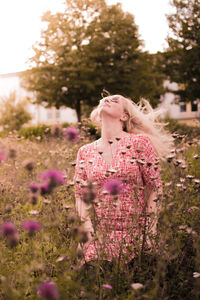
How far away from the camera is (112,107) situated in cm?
307

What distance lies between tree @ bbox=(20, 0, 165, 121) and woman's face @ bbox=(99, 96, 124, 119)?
1451cm

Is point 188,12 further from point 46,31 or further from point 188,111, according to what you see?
point 188,111

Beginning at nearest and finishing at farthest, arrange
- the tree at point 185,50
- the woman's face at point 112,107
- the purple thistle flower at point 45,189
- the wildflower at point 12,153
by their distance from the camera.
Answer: the purple thistle flower at point 45,189 → the wildflower at point 12,153 → the woman's face at point 112,107 → the tree at point 185,50

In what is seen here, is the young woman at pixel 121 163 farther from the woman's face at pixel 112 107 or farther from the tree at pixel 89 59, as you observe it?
the tree at pixel 89 59

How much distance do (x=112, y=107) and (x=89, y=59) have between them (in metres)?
15.5

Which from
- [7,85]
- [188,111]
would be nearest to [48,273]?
[188,111]

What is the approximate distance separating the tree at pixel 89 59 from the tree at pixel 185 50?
1544mm

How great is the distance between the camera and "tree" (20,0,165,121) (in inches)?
704

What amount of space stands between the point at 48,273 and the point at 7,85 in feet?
155

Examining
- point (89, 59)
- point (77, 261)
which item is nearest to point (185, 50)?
point (89, 59)

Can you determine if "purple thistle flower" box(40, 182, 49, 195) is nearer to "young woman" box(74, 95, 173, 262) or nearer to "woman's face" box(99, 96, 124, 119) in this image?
"young woman" box(74, 95, 173, 262)

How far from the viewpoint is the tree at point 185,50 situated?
17062 millimetres

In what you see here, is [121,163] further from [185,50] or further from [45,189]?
[185,50]

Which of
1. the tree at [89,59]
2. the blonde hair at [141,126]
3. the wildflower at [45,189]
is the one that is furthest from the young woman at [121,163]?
the tree at [89,59]
